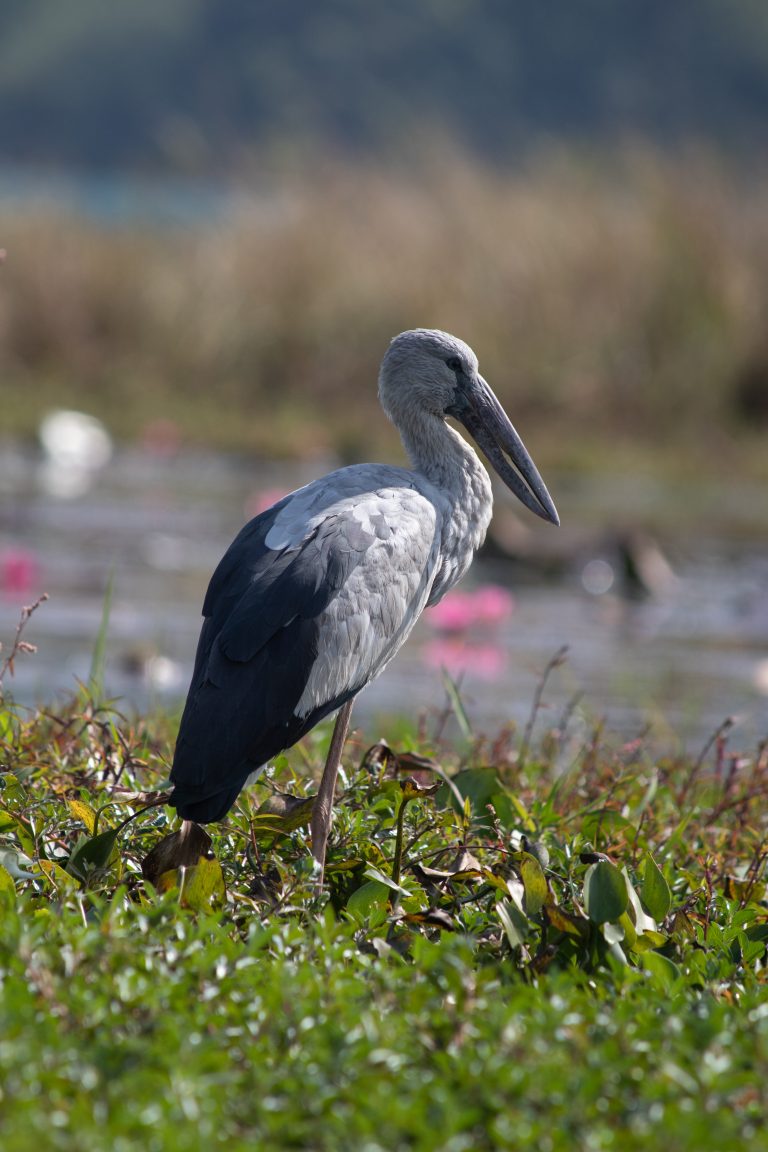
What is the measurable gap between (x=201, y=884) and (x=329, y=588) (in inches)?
25.3

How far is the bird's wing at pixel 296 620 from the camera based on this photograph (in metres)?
3.16

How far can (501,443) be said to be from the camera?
4215mm

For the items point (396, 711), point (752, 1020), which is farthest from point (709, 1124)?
point (396, 711)

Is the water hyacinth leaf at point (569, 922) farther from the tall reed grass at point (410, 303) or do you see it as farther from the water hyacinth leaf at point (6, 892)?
the tall reed grass at point (410, 303)

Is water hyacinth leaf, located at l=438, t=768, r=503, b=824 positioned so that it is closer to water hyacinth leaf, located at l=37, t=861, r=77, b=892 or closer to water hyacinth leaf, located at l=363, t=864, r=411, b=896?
water hyacinth leaf, located at l=363, t=864, r=411, b=896

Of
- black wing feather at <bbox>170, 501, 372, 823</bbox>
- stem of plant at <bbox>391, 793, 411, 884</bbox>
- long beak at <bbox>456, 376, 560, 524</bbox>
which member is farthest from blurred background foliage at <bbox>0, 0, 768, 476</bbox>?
stem of plant at <bbox>391, 793, 411, 884</bbox>

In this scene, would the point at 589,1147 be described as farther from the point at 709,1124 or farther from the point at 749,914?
the point at 749,914

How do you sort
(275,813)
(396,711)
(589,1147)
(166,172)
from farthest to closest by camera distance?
1. (166,172)
2. (396,711)
3. (275,813)
4. (589,1147)

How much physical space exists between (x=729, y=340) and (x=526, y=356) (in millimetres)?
1468

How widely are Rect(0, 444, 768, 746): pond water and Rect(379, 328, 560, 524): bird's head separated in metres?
0.75

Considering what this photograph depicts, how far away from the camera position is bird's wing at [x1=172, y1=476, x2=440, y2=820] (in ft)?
10.4

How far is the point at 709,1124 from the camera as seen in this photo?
2279 millimetres

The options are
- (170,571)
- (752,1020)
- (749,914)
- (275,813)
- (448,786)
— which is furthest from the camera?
(170,571)

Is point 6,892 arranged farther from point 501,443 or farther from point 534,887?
point 501,443
